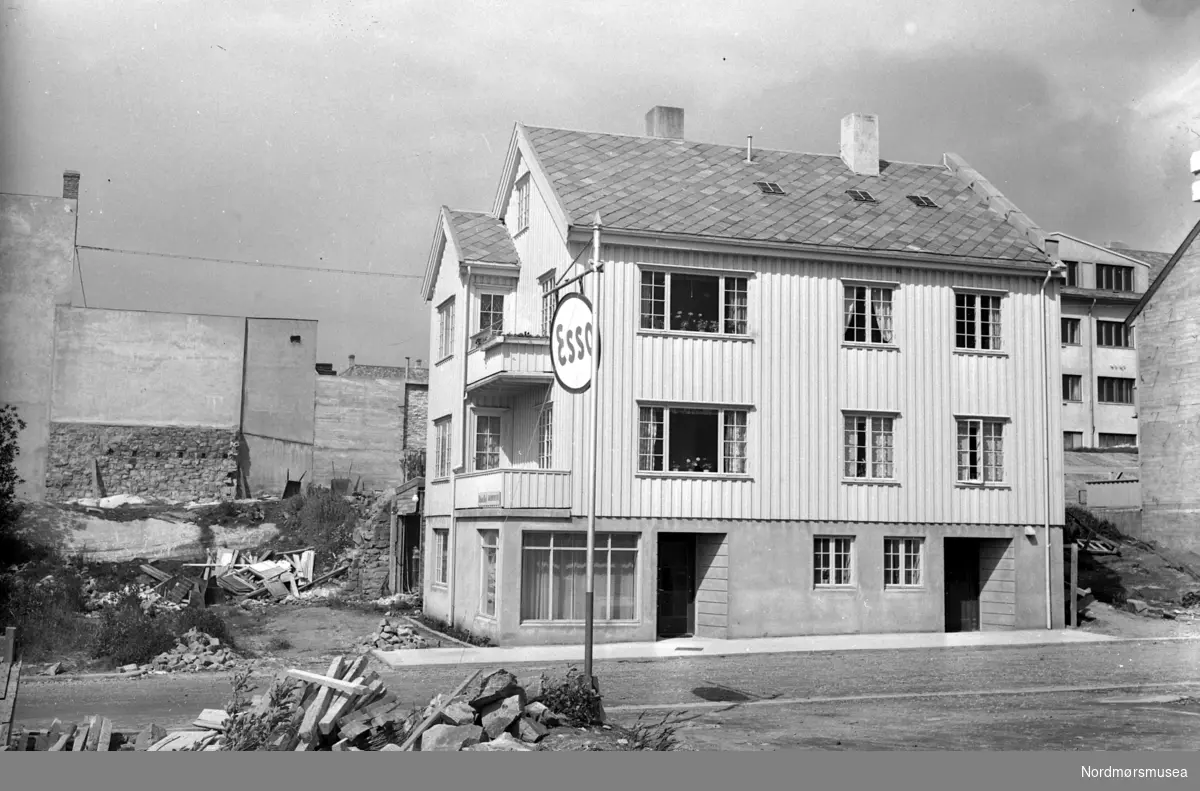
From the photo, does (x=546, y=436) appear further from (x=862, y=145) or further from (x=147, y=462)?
(x=147, y=462)

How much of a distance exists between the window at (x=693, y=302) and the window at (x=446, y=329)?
589 cm

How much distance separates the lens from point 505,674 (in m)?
12.2

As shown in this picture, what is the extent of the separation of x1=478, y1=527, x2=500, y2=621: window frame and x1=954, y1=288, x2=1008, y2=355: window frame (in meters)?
9.05

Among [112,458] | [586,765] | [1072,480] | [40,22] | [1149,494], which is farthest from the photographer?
[1072,480]

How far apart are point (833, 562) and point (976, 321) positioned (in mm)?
5125

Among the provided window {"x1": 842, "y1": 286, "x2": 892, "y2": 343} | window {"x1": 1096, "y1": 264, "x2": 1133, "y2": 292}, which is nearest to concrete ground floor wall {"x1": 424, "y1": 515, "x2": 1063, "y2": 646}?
window {"x1": 842, "y1": 286, "x2": 892, "y2": 343}

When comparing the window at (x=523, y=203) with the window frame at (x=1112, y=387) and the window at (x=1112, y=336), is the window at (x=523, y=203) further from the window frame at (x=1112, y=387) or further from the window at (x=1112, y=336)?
the window frame at (x=1112, y=387)

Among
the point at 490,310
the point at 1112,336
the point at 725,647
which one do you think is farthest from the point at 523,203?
the point at 1112,336

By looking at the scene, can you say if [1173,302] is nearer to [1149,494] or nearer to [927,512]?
[1149,494]

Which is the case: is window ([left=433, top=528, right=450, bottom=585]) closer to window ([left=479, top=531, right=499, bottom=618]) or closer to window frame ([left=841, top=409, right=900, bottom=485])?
window ([left=479, top=531, right=499, bottom=618])

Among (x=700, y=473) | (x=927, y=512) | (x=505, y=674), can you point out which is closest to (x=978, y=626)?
(x=927, y=512)

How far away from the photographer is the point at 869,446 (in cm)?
2228

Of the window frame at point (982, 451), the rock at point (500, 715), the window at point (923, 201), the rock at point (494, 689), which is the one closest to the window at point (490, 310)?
the window at point (923, 201)

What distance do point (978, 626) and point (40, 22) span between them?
18566 mm
